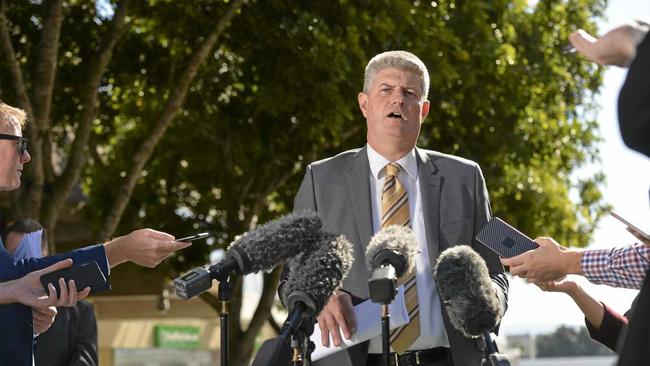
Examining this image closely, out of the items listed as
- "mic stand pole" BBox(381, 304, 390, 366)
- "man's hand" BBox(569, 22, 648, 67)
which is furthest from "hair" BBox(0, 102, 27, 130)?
"man's hand" BBox(569, 22, 648, 67)

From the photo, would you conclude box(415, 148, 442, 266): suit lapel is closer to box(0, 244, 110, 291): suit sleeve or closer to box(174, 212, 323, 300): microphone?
box(174, 212, 323, 300): microphone

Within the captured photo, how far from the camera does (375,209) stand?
5754mm

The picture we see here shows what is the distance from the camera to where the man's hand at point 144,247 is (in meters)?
5.32

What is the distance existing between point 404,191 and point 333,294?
115 cm

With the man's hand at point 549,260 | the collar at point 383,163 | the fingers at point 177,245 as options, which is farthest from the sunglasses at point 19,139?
the man's hand at point 549,260

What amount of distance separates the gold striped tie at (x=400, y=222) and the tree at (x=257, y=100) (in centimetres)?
943

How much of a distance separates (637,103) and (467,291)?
1244mm

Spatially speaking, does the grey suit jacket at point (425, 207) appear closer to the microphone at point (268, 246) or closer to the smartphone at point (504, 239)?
the smartphone at point (504, 239)

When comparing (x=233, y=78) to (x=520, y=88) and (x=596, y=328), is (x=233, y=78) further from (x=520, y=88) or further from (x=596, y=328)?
(x=596, y=328)

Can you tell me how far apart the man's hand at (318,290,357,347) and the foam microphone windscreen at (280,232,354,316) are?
28 cm

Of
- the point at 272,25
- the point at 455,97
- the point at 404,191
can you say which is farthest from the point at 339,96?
the point at 404,191

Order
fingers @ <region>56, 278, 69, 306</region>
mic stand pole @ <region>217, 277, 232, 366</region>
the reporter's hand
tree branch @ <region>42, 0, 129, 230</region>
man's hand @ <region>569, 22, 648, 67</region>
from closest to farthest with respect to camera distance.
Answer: man's hand @ <region>569, 22, 648, 67</region> → mic stand pole @ <region>217, 277, 232, 366</region> → the reporter's hand → fingers @ <region>56, 278, 69, 306</region> → tree branch @ <region>42, 0, 129, 230</region>

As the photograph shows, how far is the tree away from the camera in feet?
53.6

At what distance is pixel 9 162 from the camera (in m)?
5.58
